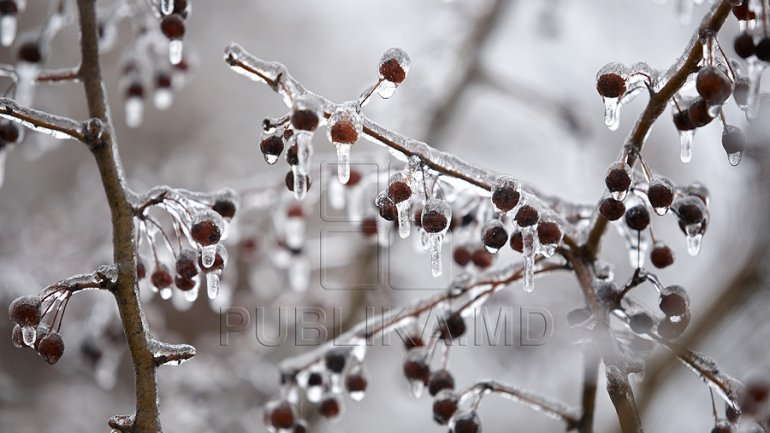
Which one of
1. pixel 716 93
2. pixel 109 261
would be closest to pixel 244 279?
pixel 109 261

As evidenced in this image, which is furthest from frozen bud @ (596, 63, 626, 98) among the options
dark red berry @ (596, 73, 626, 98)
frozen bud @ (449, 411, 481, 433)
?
frozen bud @ (449, 411, 481, 433)

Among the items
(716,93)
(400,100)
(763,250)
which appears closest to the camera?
(716,93)

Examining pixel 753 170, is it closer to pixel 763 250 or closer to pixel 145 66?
pixel 763 250

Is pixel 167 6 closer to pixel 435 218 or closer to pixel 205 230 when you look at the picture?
pixel 205 230

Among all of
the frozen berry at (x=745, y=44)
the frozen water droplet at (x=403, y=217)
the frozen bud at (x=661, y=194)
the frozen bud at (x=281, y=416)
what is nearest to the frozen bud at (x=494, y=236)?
the frozen water droplet at (x=403, y=217)

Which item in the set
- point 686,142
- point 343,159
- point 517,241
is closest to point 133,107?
point 343,159

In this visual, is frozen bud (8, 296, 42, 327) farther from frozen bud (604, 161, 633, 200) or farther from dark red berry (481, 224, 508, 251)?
frozen bud (604, 161, 633, 200)

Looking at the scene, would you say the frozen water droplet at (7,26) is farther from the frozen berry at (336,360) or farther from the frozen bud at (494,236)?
the frozen bud at (494,236)
